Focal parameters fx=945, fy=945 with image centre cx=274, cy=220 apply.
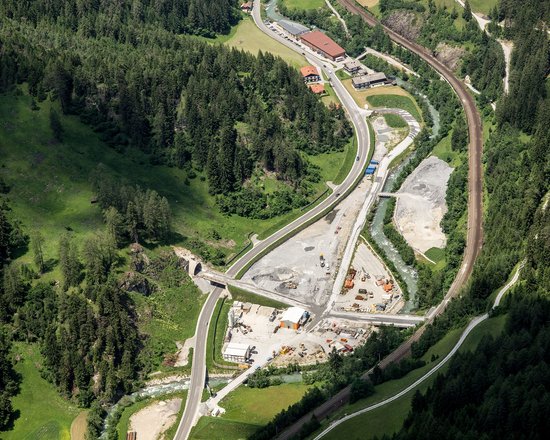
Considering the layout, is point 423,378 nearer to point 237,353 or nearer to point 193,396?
point 237,353

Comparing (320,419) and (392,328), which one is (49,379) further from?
(392,328)

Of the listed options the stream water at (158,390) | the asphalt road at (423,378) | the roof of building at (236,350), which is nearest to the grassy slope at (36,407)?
the stream water at (158,390)

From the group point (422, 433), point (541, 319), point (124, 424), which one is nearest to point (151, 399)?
→ point (124, 424)

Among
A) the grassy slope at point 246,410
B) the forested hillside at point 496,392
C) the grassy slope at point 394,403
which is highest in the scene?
the forested hillside at point 496,392

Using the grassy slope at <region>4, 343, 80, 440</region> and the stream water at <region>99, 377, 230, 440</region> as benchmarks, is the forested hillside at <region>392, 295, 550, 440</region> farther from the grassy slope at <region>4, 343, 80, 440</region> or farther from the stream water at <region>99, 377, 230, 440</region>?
the grassy slope at <region>4, 343, 80, 440</region>

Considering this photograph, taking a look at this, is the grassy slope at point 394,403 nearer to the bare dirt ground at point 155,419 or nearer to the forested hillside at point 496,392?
the forested hillside at point 496,392

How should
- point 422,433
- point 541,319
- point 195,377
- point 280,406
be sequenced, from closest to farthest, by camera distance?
point 422,433
point 541,319
point 280,406
point 195,377

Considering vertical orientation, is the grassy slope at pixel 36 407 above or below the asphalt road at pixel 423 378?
below
